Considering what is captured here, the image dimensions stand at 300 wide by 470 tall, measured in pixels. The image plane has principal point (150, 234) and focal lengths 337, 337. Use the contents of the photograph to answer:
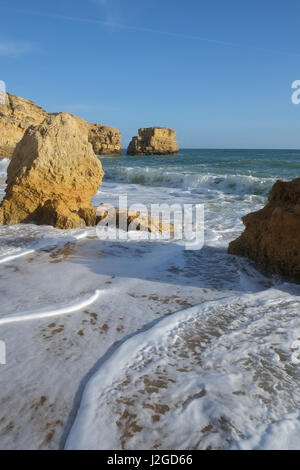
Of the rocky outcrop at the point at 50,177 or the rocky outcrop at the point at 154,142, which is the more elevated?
the rocky outcrop at the point at 154,142

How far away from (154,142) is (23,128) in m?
22.8

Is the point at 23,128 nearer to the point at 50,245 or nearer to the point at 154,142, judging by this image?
the point at 154,142

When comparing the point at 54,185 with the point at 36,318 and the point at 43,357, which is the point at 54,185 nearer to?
the point at 36,318

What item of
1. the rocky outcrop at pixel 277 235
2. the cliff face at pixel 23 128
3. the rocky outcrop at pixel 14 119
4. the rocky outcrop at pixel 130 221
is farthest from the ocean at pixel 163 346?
the rocky outcrop at pixel 14 119

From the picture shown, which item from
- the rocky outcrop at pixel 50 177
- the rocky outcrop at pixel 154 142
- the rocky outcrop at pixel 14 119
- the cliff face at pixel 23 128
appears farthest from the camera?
the rocky outcrop at pixel 154 142

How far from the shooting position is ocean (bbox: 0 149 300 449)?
53.6 inches

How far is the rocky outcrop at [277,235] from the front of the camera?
3107 mm

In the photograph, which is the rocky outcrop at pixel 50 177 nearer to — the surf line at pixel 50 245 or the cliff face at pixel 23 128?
the surf line at pixel 50 245

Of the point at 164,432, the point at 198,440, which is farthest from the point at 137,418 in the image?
the point at 198,440

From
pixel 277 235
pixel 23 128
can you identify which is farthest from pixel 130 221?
pixel 23 128

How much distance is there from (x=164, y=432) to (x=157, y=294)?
137 centimetres

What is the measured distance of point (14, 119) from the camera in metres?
34.4

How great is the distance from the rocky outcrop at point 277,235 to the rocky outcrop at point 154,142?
167 ft

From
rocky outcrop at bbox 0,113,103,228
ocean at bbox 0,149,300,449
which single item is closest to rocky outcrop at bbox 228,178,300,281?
ocean at bbox 0,149,300,449
